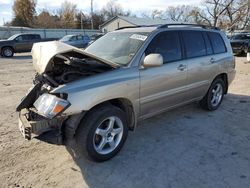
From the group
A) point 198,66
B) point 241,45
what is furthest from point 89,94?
point 241,45

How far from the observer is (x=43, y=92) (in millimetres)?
3678

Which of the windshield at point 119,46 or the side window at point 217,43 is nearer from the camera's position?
the windshield at point 119,46

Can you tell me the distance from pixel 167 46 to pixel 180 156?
182 cm

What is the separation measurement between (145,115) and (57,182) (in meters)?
1.69

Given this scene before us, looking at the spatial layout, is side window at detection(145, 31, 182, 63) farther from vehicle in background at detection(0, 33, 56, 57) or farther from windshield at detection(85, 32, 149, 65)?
vehicle in background at detection(0, 33, 56, 57)

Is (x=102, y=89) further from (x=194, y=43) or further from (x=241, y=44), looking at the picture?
(x=241, y=44)

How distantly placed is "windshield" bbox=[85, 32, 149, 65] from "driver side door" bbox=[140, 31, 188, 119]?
0.23m

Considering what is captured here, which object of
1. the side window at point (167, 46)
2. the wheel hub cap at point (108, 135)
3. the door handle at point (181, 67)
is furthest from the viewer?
the door handle at point (181, 67)

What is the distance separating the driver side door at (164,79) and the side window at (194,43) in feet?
0.74

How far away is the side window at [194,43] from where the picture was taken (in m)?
5.02

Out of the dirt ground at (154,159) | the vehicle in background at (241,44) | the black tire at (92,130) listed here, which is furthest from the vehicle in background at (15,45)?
the black tire at (92,130)

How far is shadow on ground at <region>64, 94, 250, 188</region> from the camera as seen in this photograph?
3.37 meters

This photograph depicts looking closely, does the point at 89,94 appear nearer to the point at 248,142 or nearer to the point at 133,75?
the point at 133,75

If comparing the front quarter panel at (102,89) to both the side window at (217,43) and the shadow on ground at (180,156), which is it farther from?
the side window at (217,43)
